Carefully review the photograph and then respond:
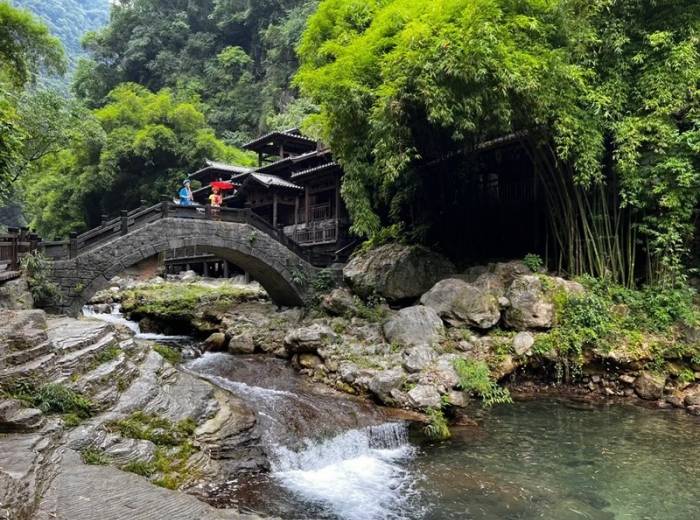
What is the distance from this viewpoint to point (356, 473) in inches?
354

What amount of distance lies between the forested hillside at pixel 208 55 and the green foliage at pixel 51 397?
4205 cm

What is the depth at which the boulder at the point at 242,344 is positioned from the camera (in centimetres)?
1755

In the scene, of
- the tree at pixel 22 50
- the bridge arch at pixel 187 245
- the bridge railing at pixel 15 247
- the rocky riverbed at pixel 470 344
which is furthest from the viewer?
the tree at pixel 22 50

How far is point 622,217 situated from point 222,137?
43.2 meters

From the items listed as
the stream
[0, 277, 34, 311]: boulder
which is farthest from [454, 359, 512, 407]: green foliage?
[0, 277, 34, 311]: boulder

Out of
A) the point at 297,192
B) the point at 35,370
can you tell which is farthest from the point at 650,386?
the point at 297,192

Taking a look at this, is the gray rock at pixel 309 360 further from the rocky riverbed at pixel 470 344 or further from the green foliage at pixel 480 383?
A: the green foliage at pixel 480 383

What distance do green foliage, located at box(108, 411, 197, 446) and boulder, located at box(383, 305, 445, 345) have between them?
6765 mm

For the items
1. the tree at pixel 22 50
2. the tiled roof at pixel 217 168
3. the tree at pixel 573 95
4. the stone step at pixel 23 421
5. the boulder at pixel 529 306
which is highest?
the tree at pixel 22 50

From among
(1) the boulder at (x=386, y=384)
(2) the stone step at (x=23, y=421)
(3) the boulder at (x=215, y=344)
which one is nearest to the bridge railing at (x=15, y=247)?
(3) the boulder at (x=215, y=344)

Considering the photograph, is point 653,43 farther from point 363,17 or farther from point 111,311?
point 111,311

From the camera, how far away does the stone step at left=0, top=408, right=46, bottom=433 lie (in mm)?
6293

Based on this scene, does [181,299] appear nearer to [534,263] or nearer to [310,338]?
[310,338]

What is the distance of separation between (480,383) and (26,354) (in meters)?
9.74
